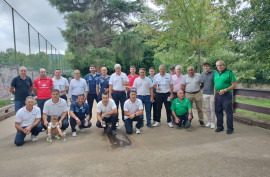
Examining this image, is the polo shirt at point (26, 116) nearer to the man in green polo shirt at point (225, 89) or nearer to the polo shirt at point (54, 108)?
the polo shirt at point (54, 108)

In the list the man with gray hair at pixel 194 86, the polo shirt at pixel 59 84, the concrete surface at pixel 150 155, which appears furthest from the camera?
the polo shirt at pixel 59 84

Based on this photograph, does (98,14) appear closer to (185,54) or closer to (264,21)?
(185,54)

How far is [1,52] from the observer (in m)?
8.47

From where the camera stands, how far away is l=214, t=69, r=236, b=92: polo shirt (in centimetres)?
469

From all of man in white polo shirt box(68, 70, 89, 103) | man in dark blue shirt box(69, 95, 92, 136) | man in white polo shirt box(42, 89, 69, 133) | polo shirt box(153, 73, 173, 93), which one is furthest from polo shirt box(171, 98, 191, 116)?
man in white polo shirt box(42, 89, 69, 133)

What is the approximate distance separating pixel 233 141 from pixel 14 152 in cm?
441

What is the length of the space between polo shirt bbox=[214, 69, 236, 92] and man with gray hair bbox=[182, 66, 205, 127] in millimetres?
684

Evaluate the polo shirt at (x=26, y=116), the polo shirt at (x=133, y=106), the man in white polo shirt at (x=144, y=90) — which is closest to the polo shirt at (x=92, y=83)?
the man in white polo shirt at (x=144, y=90)

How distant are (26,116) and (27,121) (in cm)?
12

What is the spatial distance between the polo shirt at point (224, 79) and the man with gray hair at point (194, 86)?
68cm

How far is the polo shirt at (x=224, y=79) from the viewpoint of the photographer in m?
4.69

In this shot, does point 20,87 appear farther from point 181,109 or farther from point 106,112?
point 181,109

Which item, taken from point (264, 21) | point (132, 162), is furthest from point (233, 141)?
point (264, 21)

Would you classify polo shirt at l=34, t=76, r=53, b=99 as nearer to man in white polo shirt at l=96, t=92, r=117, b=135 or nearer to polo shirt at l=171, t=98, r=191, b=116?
man in white polo shirt at l=96, t=92, r=117, b=135
